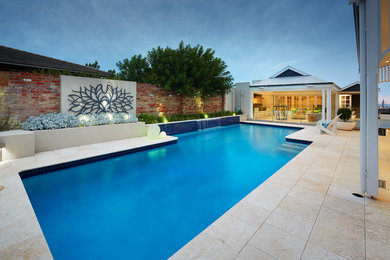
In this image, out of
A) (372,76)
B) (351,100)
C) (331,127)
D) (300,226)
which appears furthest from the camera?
(351,100)

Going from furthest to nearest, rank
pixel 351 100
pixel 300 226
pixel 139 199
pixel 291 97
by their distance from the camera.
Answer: pixel 291 97 < pixel 351 100 < pixel 139 199 < pixel 300 226

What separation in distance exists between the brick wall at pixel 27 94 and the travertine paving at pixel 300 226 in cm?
776

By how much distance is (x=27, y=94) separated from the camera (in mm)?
7078

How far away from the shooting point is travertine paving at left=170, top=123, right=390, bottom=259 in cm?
200

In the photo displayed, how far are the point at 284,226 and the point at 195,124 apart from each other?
10299 millimetres

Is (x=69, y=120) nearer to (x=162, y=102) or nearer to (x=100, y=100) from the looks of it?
(x=100, y=100)

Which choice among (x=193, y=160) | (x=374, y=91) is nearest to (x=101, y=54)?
(x=193, y=160)

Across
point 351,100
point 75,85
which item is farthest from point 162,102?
point 351,100

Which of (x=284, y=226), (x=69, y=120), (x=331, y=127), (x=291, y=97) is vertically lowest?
(x=284, y=226)

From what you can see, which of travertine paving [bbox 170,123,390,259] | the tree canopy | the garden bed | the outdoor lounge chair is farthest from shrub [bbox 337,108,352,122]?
the garden bed

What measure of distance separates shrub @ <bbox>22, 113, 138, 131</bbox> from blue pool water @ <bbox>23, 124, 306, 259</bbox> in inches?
90.9

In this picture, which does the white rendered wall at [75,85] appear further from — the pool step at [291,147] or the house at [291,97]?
the house at [291,97]

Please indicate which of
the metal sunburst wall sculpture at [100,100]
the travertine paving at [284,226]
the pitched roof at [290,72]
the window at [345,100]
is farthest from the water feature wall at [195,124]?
the window at [345,100]

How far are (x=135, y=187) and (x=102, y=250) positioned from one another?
1973 millimetres
